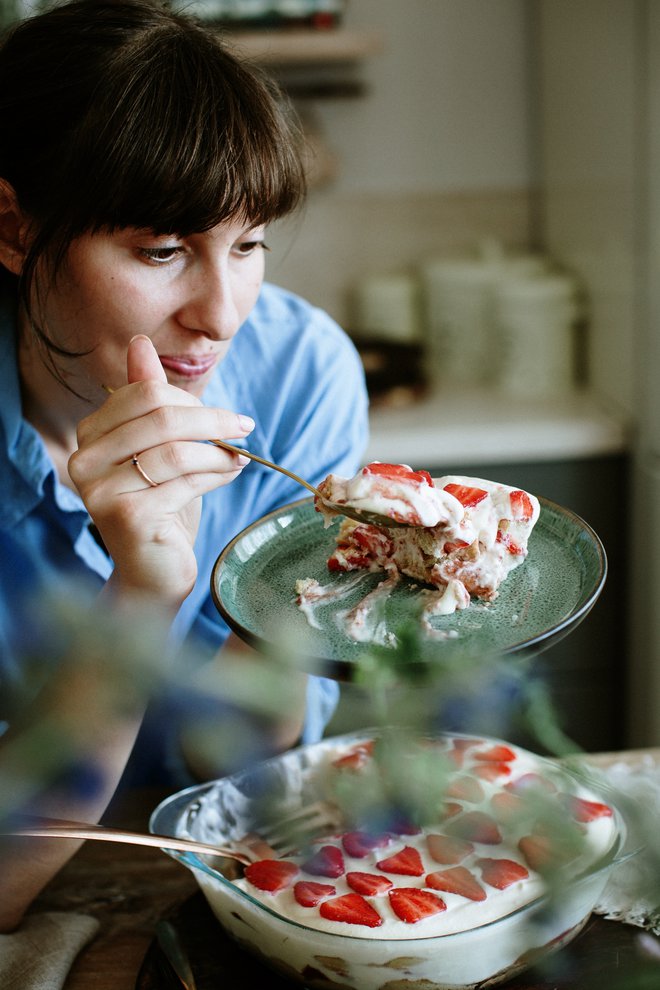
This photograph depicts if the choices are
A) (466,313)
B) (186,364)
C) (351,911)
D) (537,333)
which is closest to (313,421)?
(186,364)

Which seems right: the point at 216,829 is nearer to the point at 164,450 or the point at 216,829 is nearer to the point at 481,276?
the point at 164,450

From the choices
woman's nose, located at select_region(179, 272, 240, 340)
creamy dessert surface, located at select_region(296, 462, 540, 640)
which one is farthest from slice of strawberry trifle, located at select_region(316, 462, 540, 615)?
woman's nose, located at select_region(179, 272, 240, 340)

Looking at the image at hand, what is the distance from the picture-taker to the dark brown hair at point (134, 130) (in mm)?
885

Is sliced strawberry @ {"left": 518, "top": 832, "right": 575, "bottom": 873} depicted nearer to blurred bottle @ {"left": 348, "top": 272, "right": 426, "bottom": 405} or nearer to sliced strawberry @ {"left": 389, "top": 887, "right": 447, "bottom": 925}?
sliced strawberry @ {"left": 389, "top": 887, "right": 447, "bottom": 925}

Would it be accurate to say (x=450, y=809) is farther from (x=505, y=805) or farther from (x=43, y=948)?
(x=43, y=948)

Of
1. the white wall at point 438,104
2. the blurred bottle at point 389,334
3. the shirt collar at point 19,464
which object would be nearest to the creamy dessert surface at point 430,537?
the shirt collar at point 19,464

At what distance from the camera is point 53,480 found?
3.77ft

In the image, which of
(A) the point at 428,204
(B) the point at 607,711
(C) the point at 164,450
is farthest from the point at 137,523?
(A) the point at 428,204

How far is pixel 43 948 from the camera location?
2.61ft

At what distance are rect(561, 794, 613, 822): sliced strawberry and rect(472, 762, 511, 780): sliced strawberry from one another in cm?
7

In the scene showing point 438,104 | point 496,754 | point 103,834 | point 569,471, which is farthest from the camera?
point 438,104

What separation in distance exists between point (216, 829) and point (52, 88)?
26.0 inches

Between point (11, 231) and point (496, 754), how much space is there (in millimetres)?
686

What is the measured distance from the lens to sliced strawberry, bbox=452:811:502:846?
787 millimetres
